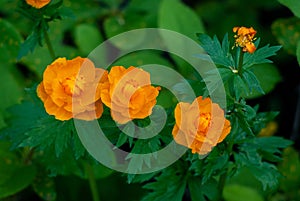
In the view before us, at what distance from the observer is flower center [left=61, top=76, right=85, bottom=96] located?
1456 mm

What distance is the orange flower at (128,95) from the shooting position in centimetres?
141

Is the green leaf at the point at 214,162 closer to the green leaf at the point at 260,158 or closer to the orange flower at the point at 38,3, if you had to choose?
the green leaf at the point at 260,158

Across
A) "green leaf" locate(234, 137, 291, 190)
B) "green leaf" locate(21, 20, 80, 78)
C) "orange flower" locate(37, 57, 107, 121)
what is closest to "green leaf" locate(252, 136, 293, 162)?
"green leaf" locate(234, 137, 291, 190)

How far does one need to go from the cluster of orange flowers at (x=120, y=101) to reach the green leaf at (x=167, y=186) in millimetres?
284

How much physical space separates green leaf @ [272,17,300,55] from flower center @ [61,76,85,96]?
119cm

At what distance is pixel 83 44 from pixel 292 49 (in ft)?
3.17

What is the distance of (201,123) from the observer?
1.41 metres

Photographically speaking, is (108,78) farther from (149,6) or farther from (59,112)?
(149,6)

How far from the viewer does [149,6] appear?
2715 millimetres

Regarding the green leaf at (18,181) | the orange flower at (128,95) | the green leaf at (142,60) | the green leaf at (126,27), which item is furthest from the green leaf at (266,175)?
the green leaf at (126,27)

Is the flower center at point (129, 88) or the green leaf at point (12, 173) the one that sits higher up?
the flower center at point (129, 88)

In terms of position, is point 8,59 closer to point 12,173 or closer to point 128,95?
point 12,173

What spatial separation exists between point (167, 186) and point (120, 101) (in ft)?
1.46

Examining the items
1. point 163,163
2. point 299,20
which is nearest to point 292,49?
point 299,20
